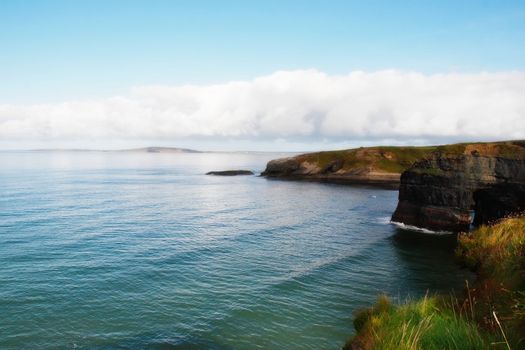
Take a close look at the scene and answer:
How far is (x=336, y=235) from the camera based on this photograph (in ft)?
148

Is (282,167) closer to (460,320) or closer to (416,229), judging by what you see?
(416,229)

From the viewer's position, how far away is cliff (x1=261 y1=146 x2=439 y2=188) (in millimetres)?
112750

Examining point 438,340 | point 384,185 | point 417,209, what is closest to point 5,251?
point 438,340

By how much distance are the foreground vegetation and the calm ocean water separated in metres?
6.60

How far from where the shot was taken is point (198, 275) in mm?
29484

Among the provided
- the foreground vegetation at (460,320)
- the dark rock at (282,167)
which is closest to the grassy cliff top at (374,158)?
the dark rock at (282,167)

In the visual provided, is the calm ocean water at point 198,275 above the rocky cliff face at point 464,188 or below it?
below

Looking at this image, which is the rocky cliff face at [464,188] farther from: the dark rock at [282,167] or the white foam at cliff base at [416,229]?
the dark rock at [282,167]

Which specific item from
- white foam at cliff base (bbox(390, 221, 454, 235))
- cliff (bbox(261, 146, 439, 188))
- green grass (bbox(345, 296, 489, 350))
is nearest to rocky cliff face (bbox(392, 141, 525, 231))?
white foam at cliff base (bbox(390, 221, 454, 235))

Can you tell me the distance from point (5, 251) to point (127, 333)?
20.6 metres

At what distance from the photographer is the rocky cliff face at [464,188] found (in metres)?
47.4

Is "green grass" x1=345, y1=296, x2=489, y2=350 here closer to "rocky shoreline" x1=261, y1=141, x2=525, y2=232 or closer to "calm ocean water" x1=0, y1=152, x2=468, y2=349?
"calm ocean water" x1=0, y1=152, x2=468, y2=349

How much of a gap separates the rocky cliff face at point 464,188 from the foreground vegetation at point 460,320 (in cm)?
2863

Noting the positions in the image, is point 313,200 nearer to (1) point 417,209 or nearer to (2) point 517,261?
(1) point 417,209
